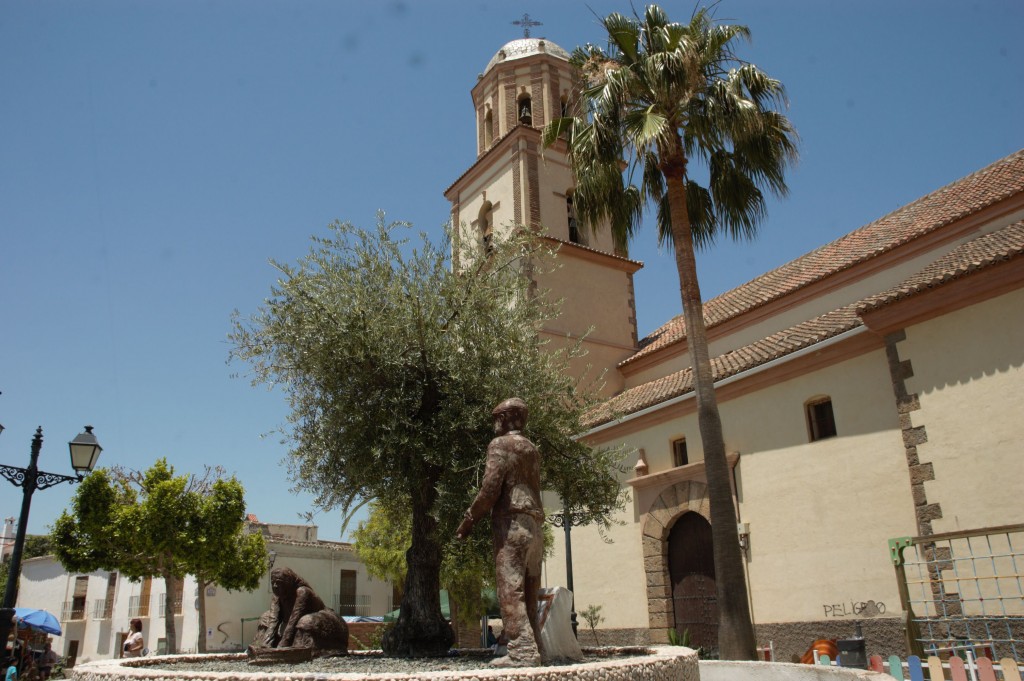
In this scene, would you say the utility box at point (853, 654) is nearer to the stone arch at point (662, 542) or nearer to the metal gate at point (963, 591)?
the metal gate at point (963, 591)

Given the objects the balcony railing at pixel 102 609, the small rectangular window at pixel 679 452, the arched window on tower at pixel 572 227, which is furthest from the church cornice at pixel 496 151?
the balcony railing at pixel 102 609

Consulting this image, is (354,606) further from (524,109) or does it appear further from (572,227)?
(524,109)

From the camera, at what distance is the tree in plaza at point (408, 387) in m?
8.05

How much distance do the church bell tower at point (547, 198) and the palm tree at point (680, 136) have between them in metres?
8.37

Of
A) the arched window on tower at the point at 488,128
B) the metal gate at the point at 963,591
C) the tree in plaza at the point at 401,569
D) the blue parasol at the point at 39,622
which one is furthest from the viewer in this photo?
the arched window on tower at the point at 488,128

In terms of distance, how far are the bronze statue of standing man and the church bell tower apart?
14.4 metres

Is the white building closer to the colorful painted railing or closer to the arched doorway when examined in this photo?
the arched doorway

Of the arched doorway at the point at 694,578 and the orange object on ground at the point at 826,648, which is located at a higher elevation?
the arched doorway at the point at 694,578

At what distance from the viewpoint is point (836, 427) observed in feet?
42.8

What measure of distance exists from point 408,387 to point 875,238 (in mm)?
13628

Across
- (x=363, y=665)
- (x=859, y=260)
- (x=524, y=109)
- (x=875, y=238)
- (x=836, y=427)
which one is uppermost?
(x=524, y=109)

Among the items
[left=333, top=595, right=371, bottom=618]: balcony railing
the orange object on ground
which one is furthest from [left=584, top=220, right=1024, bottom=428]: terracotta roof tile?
[left=333, top=595, right=371, bottom=618]: balcony railing

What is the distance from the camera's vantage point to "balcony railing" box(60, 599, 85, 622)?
32875mm

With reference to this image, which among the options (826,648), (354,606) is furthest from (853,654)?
(354,606)
